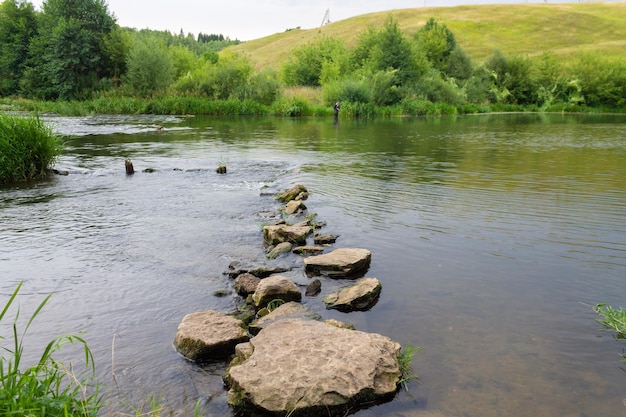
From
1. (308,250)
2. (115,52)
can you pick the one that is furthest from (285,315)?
(115,52)

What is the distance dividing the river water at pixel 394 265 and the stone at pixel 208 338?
6.3 inches

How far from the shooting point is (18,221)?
1062cm

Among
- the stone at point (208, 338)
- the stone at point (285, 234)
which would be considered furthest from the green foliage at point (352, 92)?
the stone at point (208, 338)

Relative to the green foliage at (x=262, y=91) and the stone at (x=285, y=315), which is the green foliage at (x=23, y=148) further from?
the green foliage at (x=262, y=91)

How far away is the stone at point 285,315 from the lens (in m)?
5.71

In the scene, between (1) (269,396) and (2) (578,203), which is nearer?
(1) (269,396)

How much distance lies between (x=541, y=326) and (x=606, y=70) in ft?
277

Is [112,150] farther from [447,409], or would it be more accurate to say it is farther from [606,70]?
[606,70]

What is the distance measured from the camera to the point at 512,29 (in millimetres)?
118750

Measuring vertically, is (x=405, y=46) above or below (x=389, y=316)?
above

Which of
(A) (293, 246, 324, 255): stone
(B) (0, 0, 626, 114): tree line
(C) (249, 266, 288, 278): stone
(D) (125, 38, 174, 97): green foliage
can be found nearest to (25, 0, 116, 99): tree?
(B) (0, 0, 626, 114): tree line

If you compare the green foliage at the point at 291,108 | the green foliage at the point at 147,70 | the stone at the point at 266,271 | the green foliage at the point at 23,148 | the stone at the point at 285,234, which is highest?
the green foliage at the point at 147,70

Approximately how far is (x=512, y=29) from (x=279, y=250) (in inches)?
5099

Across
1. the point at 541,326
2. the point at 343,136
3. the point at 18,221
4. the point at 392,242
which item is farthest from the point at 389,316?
the point at 343,136
